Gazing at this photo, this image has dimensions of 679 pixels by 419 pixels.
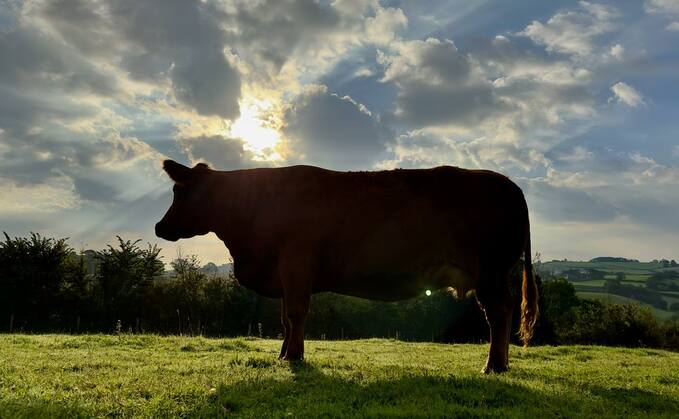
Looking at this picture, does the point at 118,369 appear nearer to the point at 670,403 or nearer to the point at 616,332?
the point at 670,403

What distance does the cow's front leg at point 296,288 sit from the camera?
29.5 ft

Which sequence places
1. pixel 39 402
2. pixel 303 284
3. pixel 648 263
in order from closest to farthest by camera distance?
pixel 39 402, pixel 303 284, pixel 648 263

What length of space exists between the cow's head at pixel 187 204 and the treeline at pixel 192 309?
75.0 feet

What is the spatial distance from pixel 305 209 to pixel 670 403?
235 inches

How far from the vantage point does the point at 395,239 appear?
29.5 feet

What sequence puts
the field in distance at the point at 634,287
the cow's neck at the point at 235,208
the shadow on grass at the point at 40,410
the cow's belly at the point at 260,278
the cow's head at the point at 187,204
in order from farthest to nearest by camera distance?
the field in distance at the point at 634,287 < the cow's head at the point at 187,204 < the cow's neck at the point at 235,208 < the cow's belly at the point at 260,278 < the shadow on grass at the point at 40,410

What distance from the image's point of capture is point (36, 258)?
36.8m

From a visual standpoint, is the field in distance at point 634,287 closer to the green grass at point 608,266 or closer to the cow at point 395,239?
the green grass at point 608,266

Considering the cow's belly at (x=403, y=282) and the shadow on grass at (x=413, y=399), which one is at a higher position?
the cow's belly at (x=403, y=282)

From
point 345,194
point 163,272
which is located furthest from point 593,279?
point 345,194

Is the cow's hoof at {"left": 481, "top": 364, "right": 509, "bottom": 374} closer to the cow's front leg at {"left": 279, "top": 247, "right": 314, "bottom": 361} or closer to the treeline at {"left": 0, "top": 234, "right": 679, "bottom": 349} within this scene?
the cow's front leg at {"left": 279, "top": 247, "right": 314, "bottom": 361}

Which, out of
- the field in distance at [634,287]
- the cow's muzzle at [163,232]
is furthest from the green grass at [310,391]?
the field in distance at [634,287]

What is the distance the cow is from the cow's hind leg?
0.05 ft

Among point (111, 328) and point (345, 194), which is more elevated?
point (345, 194)
